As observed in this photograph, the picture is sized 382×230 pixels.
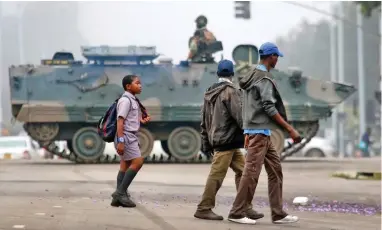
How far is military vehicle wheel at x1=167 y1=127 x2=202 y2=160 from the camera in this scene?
74.9ft

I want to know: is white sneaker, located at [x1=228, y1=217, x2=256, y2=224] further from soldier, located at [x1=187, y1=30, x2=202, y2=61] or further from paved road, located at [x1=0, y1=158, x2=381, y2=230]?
soldier, located at [x1=187, y1=30, x2=202, y2=61]

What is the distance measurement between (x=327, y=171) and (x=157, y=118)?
5499 millimetres

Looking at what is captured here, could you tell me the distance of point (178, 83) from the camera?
77.2 feet

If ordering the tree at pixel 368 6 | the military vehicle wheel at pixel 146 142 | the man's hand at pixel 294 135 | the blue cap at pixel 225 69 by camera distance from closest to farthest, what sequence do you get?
the man's hand at pixel 294 135, the blue cap at pixel 225 69, the tree at pixel 368 6, the military vehicle wheel at pixel 146 142

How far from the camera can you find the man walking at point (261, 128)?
27.2 feet

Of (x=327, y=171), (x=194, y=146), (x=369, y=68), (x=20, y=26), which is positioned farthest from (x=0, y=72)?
(x=369, y=68)

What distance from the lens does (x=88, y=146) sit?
74.2 feet

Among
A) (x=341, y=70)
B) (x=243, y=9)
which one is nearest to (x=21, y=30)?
(x=243, y=9)

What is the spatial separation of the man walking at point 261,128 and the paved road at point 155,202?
0.23 meters

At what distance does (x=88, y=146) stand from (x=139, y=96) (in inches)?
74.2

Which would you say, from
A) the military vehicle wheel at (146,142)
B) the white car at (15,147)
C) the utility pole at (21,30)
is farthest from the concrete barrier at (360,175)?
the utility pole at (21,30)

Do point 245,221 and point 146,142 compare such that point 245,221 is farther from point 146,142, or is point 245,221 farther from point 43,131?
point 43,131

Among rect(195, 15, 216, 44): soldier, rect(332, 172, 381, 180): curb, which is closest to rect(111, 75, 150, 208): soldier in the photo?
rect(332, 172, 381, 180): curb

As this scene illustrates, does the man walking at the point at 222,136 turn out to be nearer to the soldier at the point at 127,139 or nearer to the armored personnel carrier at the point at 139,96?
the soldier at the point at 127,139
